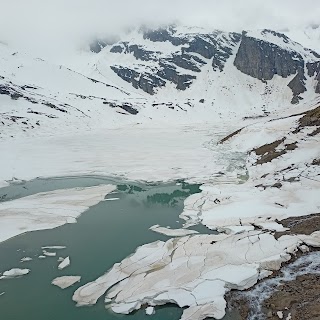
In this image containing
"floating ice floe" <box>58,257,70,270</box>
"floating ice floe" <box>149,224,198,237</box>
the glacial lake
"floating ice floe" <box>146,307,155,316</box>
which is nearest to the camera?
"floating ice floe" <box>146,307,155,316</box>

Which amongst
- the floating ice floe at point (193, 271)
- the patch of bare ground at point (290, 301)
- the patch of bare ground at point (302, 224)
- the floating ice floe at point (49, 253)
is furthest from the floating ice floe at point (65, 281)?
the patch of bare ground at point (302, 224)

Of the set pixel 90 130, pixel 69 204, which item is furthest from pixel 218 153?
pixel 90 130

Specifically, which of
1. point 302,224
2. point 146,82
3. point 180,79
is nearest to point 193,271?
point 302,224

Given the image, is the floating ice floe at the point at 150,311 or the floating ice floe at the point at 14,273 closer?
the floating ice floe at the point at 150,311

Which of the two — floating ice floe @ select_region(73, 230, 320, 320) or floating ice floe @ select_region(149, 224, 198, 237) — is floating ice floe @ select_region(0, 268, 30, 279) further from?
floating ice floe @ select_region(149, 224, 198, 237)

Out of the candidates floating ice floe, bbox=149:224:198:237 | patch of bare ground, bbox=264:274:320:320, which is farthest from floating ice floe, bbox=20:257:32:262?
patch of bare ground, bbox=264:274:320:320

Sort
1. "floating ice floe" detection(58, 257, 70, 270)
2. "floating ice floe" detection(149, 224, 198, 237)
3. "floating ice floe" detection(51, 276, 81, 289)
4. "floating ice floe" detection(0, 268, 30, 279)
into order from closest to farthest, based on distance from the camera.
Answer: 1. "floating ice floe" detection(51, 276, 81, 289)
2. "floating ice floe" detection(0, 268, 30, 279)
3. "floating ice floe" detection(58, 257, 70, 270)
4. "floating ice floe" detection(149, 224, 198, 237)

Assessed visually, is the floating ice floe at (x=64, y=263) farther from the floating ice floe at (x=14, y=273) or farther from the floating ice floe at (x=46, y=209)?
the floating ice floe at (x=46, y=209)
